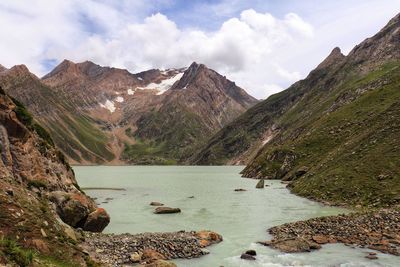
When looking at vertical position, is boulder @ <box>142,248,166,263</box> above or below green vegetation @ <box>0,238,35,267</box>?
below

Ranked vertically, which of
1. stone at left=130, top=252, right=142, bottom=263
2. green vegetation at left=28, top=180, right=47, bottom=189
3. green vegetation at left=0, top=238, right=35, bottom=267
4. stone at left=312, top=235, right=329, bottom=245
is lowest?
stone at left=130, top=252, right=142, bottom=263

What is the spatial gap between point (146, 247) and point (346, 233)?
2234cm

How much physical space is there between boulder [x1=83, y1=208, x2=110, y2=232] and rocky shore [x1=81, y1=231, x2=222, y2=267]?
4.63 metres

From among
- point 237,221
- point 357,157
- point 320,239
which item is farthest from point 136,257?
point 357,157

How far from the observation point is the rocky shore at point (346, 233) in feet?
128

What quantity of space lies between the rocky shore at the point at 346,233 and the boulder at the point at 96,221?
20936 mm

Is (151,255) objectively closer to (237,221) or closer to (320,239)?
(320,239)

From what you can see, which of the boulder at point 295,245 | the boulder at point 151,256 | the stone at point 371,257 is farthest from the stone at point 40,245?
the stone at point 371,257

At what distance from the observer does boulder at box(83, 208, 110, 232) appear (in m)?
48.1

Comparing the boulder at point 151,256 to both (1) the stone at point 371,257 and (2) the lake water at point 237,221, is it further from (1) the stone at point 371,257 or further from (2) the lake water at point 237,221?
(1) the stone at point 371,257

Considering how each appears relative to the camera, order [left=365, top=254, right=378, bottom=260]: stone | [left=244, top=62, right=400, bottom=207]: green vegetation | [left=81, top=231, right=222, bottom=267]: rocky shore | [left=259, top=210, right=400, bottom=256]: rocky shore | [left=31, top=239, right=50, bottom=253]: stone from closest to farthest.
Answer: [left=31, top=239, right=50, bottom=253]: stone, [left=81, top=231, right=222, bottom=267]: rocky shore, [left=365, top=254, right=378, bottom=260]: stone, [left=259, top=210, right=400, bottom=256]: rocky shore, [left=244, top=62, right=400, bottom=207]: green vegetation

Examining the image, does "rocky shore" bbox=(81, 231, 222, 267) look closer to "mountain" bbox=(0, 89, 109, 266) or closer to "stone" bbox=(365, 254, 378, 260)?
"mountain" bbox=(0, 89, 109, 266)

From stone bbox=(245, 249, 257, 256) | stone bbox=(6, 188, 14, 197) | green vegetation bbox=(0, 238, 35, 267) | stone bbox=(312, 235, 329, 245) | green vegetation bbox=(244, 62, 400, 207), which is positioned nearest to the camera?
green vegetation bbox=(0, 238, 35, 267)

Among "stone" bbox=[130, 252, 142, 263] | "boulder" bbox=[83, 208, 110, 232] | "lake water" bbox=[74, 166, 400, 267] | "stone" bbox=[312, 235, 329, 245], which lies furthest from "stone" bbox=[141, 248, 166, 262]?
"stone" bbox=[312, 235, 329, 245]
